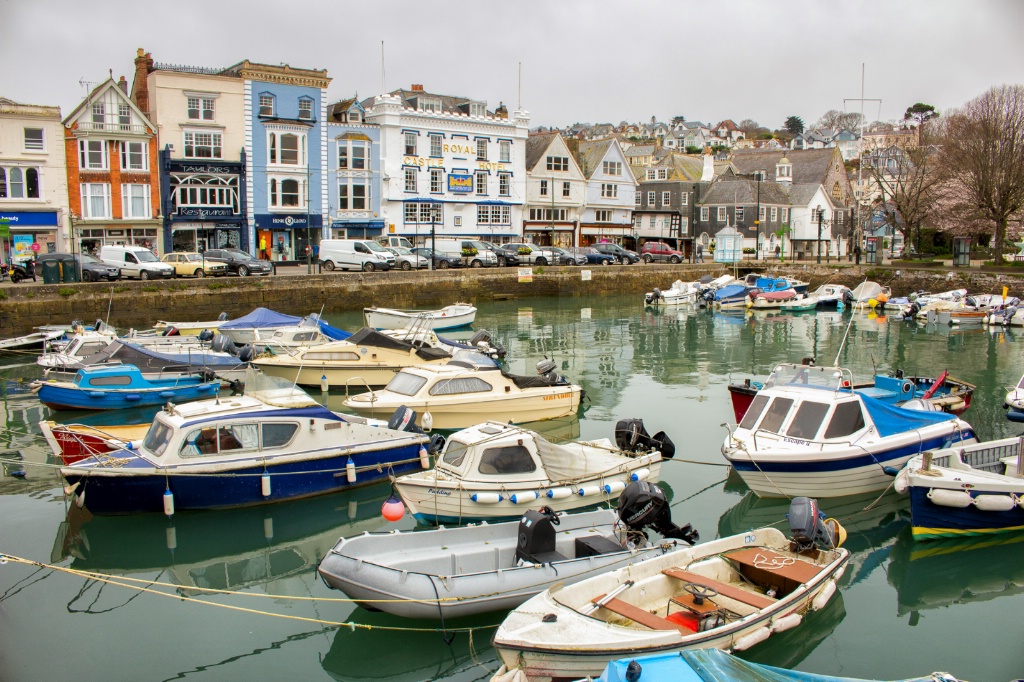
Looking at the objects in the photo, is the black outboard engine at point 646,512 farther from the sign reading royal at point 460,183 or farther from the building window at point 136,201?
the sign reading royal at point 460,183

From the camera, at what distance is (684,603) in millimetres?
9867

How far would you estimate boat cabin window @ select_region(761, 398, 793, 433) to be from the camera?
51.3ft

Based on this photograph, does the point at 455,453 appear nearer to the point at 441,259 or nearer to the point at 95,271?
the point at 95,271

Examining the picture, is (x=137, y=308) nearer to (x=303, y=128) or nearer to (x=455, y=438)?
(x=303, y=128)

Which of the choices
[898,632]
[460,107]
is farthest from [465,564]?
[460,107]

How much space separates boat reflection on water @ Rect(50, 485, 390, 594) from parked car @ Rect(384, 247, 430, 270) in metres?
35.1

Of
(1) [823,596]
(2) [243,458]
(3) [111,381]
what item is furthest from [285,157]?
(1) [823,596]

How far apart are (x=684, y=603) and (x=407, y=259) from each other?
41.5m

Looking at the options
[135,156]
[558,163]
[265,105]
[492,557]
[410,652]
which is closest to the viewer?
[410,652]

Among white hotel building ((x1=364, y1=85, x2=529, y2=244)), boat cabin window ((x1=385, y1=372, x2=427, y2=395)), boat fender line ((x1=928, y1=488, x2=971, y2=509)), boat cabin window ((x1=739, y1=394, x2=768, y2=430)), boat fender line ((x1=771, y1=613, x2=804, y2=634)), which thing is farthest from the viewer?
white hotel building ((x1=364, y1=85, x2=529, y2=244))

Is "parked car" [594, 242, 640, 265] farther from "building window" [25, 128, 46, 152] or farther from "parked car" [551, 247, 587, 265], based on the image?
"building window" [25, 128, 46, 152]

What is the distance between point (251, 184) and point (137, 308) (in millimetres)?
17122

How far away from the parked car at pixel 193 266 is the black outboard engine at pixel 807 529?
122ft

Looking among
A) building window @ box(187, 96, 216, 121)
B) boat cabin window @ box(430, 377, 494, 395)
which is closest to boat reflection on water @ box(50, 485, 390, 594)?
boat cabin window @ box(430, 377, 494, 395)
